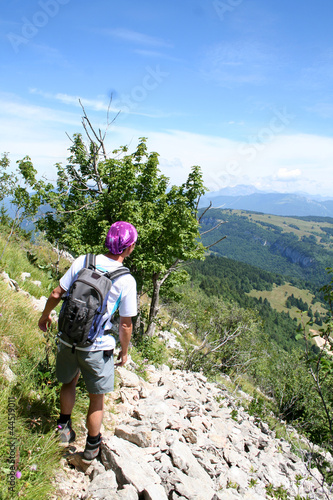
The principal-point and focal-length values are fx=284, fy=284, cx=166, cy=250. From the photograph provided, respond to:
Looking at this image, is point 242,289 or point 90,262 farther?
point 242,289

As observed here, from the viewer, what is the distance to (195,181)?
14.1 meters

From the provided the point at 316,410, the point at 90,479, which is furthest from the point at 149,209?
the point at 316,410

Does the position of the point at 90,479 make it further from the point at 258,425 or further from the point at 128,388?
the point at 258,425

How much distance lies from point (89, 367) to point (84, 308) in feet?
2.15

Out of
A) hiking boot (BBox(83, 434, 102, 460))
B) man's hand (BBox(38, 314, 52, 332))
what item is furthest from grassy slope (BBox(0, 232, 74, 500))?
man's hand (BBox(38, 314, 52, 332))

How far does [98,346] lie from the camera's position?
2865 millimetres

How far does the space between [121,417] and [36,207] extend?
9639 mm

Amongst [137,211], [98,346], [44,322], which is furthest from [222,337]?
[98,346]

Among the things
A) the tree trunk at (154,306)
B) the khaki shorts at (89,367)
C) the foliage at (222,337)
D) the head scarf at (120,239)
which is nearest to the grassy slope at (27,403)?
the khaki shorts at (89,367)

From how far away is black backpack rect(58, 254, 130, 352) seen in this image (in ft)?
8.90

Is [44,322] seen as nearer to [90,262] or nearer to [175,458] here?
[90,262]

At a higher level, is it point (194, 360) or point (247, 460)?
point (247, 460)

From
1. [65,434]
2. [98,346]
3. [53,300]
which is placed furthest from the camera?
[65,434]

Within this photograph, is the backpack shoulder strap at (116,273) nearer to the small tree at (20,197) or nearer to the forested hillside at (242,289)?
the small tree at (20,197)
